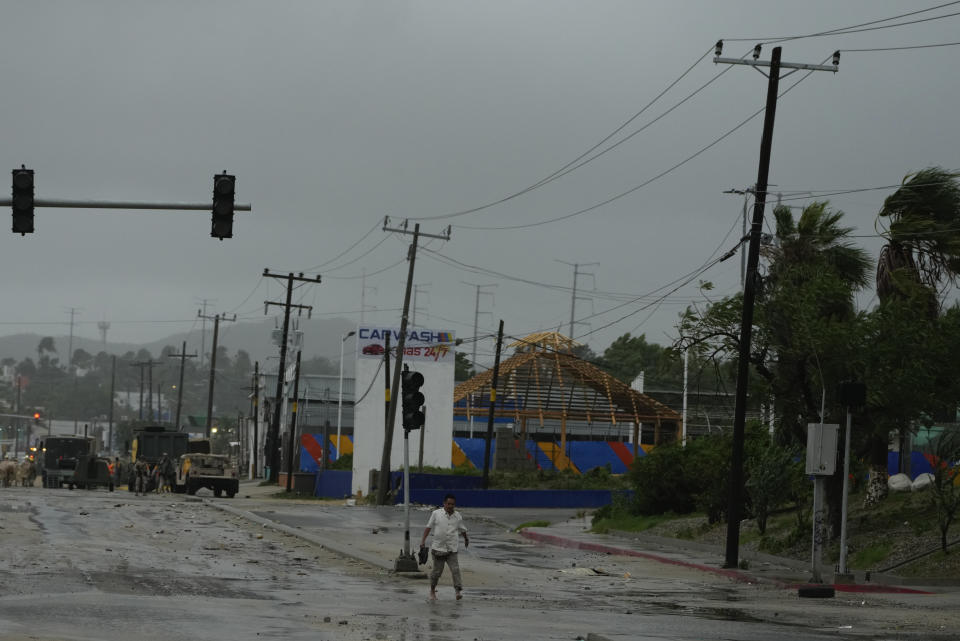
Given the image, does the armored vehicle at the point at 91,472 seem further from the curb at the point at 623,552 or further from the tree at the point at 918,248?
the tree at the point at 918,248

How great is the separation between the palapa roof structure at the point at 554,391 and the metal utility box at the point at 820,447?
46.4m

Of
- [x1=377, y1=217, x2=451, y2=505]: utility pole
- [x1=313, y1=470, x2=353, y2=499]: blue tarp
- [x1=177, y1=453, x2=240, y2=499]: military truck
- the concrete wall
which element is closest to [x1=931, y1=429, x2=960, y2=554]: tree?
[x1=377, y1=217, x2=451, y2=505]: utility pole

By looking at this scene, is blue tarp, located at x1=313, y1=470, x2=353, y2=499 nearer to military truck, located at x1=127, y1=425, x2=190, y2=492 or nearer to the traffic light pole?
military truck, located at x1=127, y1=425, x2=190, y2=492

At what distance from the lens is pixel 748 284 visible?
84.5ft

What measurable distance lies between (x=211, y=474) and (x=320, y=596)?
43802mm

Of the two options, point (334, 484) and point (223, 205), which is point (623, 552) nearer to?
point (223, 205)

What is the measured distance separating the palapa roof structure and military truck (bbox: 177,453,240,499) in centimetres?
1459

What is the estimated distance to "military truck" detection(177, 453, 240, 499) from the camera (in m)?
60.7

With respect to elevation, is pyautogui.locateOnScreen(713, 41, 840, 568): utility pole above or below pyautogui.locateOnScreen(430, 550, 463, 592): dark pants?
above

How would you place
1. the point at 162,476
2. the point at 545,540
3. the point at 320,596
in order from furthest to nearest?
the point at 162,476 < the point at 545,540 < the point at 320,596

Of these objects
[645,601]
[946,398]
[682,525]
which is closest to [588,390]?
[682,525]

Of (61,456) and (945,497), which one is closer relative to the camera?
(945,497)

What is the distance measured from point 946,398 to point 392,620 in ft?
48.4

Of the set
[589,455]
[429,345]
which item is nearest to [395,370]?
[429,345]
